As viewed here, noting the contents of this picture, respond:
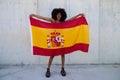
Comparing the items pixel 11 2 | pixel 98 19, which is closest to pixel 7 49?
pixel 11 2

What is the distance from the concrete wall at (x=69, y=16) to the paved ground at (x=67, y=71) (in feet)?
0.83

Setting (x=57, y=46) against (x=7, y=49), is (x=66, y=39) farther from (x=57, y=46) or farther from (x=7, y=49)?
(x=7, y=49)

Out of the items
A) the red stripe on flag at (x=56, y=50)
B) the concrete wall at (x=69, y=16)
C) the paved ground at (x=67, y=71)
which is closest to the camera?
the red stripe on flag at (x=56, y=50)

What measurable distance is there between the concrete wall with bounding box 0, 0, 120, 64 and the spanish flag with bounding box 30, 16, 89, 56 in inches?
41.1

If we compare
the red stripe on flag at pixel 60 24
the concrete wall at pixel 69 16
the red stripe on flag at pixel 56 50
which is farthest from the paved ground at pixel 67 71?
the red stripe on flag at pixel 60 24

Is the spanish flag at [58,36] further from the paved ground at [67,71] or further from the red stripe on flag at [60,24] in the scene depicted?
the paved ground at [67,71]

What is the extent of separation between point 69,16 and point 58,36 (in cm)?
123

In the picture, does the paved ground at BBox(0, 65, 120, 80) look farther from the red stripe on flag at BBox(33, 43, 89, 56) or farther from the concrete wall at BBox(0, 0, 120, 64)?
the red stripe on flag at BBox(33, 43, 89, 56)

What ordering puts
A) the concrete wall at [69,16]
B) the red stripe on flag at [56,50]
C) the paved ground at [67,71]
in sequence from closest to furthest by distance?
the red stripe on flag at [56,50] → the paved ground at [67,71] → the concrete wall at [69,16]

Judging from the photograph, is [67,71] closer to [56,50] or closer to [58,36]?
[56,50]

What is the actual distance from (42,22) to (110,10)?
2.21 metres

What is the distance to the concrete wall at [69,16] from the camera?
8.90 meters

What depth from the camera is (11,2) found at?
8852 millimetres

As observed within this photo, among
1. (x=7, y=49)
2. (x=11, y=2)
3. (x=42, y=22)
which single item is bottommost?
(x=7, y=49)
